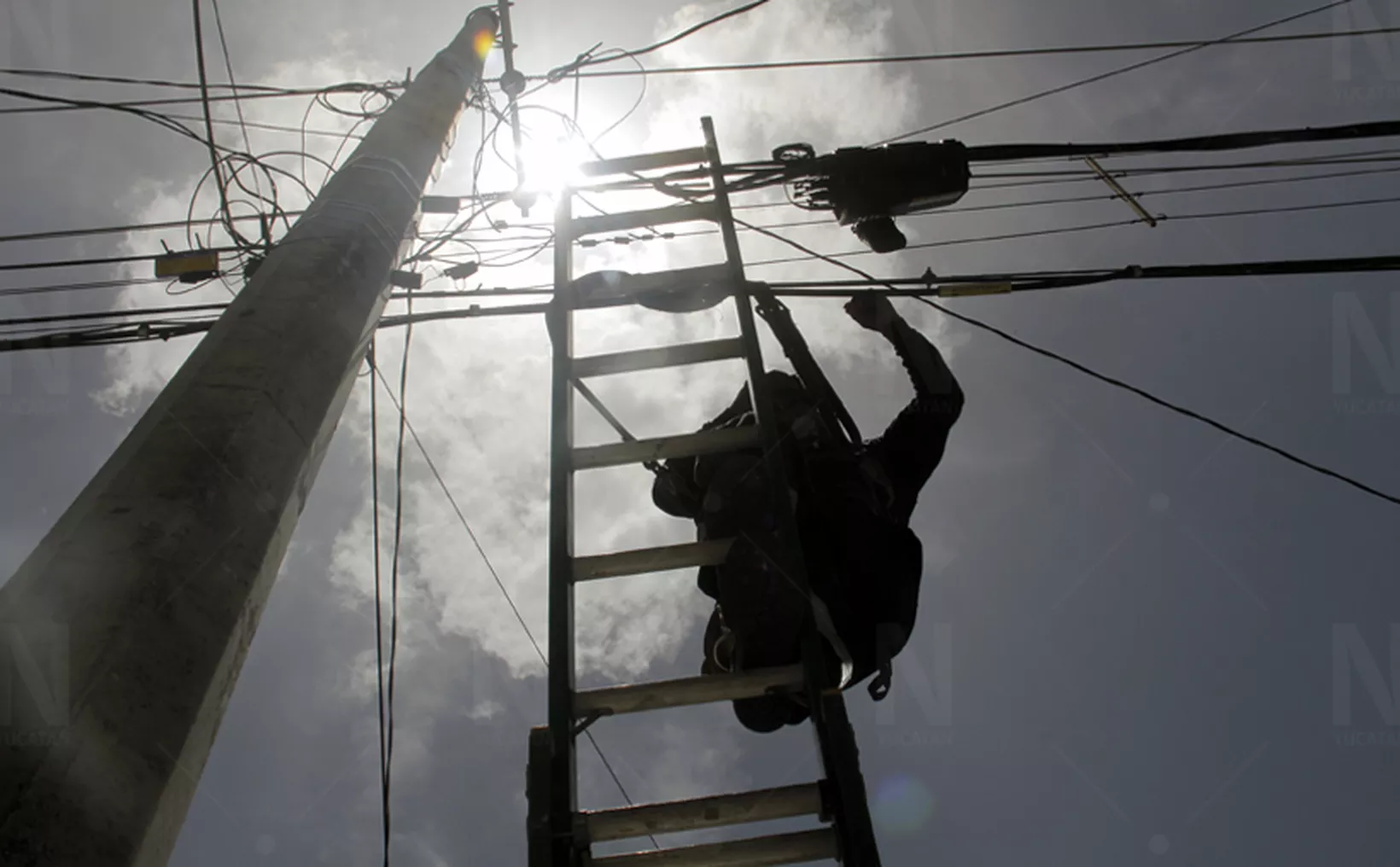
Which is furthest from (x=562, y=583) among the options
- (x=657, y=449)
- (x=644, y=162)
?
(x=644, y=162)

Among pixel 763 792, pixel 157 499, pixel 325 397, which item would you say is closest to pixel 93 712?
pixel 157 499

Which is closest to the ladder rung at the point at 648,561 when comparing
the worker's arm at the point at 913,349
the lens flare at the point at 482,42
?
the worker's arm at the point at 913,349

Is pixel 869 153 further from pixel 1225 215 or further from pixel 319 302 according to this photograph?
pixel 319 302

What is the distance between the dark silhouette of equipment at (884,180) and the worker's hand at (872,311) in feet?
3.65

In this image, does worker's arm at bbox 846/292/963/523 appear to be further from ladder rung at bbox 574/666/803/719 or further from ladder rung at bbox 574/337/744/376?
ladder rung at bbox 574/666/803/719

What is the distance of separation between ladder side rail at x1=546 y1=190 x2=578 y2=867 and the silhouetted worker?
Answer: 0.59 meters

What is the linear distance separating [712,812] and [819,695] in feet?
1.67

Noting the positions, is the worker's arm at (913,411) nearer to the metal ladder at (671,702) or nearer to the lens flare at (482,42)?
the metal ladder at (671,702)

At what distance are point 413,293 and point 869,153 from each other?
2.91 metres

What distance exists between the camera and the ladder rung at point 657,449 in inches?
134

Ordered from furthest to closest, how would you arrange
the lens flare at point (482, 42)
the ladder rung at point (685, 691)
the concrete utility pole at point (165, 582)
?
the lens flare at point (482, 42)
the ladder rung at point (685, 691)
the concrete utility pole at point (165, 582)

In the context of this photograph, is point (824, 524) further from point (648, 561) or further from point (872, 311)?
point (872, 311)

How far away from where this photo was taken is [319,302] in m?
2.65

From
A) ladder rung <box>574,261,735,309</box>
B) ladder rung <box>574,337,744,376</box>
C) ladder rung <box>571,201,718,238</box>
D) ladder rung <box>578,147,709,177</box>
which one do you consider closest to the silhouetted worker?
ladder rung <box>574,337,744,376</box>
